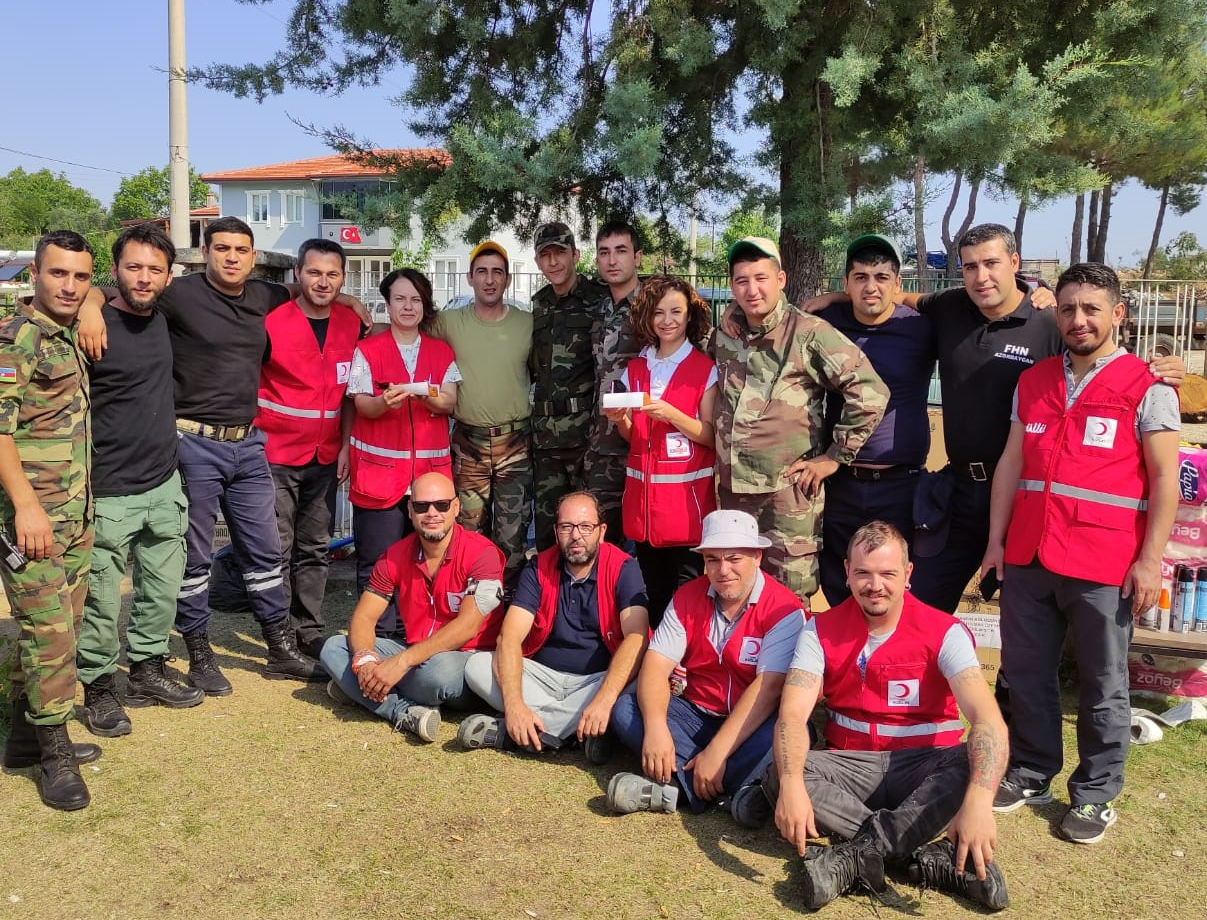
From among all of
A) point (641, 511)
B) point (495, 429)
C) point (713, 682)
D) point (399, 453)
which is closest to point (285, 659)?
point (399, 453)

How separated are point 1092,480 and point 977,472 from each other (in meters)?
0.65

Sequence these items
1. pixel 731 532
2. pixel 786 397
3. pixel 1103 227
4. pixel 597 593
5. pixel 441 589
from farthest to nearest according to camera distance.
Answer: pixel 1103 227, pixel 441 589, pixel 597 593, pixel 786 397, pixel 731 532

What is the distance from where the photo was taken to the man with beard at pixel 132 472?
4227mm

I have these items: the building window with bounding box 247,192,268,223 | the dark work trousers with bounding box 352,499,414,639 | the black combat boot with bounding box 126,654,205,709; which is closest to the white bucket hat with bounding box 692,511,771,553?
the dark work trousers with bounding box 352,499,414,639

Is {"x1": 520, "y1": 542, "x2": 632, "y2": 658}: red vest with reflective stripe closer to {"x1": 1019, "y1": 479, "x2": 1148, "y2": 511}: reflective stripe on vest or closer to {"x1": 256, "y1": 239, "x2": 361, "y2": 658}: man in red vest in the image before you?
{"x1": 256, "y1": 239, "x2": 361, "y2": 658}: man in red vest

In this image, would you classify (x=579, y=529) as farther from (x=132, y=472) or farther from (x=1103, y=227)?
(x=1103, y=227)

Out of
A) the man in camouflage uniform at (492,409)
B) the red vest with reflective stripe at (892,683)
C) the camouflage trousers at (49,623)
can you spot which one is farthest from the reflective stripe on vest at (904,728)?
the camouflage trousers at (49,623)

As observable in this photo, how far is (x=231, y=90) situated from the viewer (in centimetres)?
547

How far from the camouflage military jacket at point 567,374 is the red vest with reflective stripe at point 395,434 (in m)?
0.51

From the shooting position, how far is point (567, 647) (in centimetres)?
446

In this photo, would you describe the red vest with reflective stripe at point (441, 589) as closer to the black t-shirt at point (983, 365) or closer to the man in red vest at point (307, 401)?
the man in red vest at point (307, 401)

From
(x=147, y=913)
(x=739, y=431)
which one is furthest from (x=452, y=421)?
(x=147, y=913)

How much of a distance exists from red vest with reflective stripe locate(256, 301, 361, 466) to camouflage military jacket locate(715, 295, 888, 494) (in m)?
2.17

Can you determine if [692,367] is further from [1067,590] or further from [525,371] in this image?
[1067,590]
